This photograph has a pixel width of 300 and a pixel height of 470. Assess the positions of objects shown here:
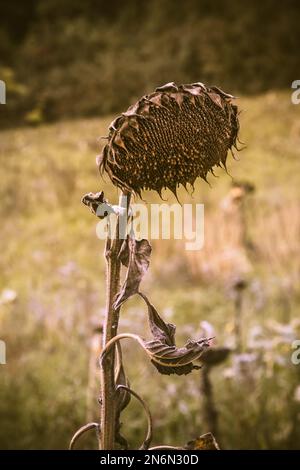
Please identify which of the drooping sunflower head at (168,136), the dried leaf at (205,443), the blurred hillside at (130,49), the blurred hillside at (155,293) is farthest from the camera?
the blurred hillside at (130,49)

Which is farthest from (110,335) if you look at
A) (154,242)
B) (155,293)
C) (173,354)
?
(154,242)

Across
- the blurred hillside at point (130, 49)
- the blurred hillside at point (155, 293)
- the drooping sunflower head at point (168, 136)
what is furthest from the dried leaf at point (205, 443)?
the blurred hillside at point (130, 49)

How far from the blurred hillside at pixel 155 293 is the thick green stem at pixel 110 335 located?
2.04ft

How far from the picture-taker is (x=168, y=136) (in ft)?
1.48

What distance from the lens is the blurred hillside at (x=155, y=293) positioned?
1.50 meters

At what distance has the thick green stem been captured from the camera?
0.50 m

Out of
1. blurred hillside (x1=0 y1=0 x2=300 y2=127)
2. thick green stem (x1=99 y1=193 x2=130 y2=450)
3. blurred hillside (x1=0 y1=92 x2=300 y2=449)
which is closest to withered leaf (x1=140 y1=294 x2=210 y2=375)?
thick green stem (x1=99 y1=193 x2=130 y2=450)

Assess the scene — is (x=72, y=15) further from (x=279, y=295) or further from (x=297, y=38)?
(x=279, y=295)

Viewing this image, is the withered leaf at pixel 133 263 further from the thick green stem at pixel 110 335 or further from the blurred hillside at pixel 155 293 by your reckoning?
the blurred hillside at pixel 155 293

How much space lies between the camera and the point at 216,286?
8.55 ft

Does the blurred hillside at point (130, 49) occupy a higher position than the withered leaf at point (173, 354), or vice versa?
the blurred hillside at point (130, 49)

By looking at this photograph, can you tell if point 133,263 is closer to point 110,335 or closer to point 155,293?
point 110,335

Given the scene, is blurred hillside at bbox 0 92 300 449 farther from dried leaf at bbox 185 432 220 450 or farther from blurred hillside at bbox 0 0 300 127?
dried leaf at bbox 185 432 220 450
